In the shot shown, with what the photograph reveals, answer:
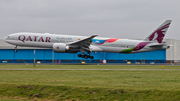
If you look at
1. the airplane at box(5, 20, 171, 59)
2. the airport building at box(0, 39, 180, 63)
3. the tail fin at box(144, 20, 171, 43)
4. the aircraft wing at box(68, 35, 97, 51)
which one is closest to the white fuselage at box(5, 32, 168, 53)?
the airplane at box(5, 20, 171, 59)

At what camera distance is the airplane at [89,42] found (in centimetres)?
5259

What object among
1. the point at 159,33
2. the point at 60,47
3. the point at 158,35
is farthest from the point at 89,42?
the point at 159,33

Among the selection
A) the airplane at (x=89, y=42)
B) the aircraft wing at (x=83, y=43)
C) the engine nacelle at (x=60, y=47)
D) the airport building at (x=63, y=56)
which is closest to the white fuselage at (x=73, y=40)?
the airplane at (x=89, y=42)

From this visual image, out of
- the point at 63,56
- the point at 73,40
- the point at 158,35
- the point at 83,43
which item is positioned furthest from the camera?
the point at 63,56

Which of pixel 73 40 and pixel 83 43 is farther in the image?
pixel 73 40

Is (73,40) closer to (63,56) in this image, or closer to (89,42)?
(89,42)

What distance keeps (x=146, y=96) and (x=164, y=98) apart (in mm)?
1232

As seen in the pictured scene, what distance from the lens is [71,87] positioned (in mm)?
19969

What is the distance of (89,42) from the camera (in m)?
51.8

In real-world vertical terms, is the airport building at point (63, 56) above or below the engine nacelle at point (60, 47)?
below

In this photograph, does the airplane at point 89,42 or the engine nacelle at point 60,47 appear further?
the airplane at point 89,42

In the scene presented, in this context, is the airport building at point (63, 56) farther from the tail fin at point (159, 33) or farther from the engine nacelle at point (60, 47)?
the engine nacelle at point (60, 47)

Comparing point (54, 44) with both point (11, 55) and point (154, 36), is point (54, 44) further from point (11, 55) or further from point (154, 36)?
point (11, 55)

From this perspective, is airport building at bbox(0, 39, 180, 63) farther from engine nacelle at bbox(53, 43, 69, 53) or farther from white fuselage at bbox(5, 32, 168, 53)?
engine nacelle at bbox(53, 43, 69, 53)
